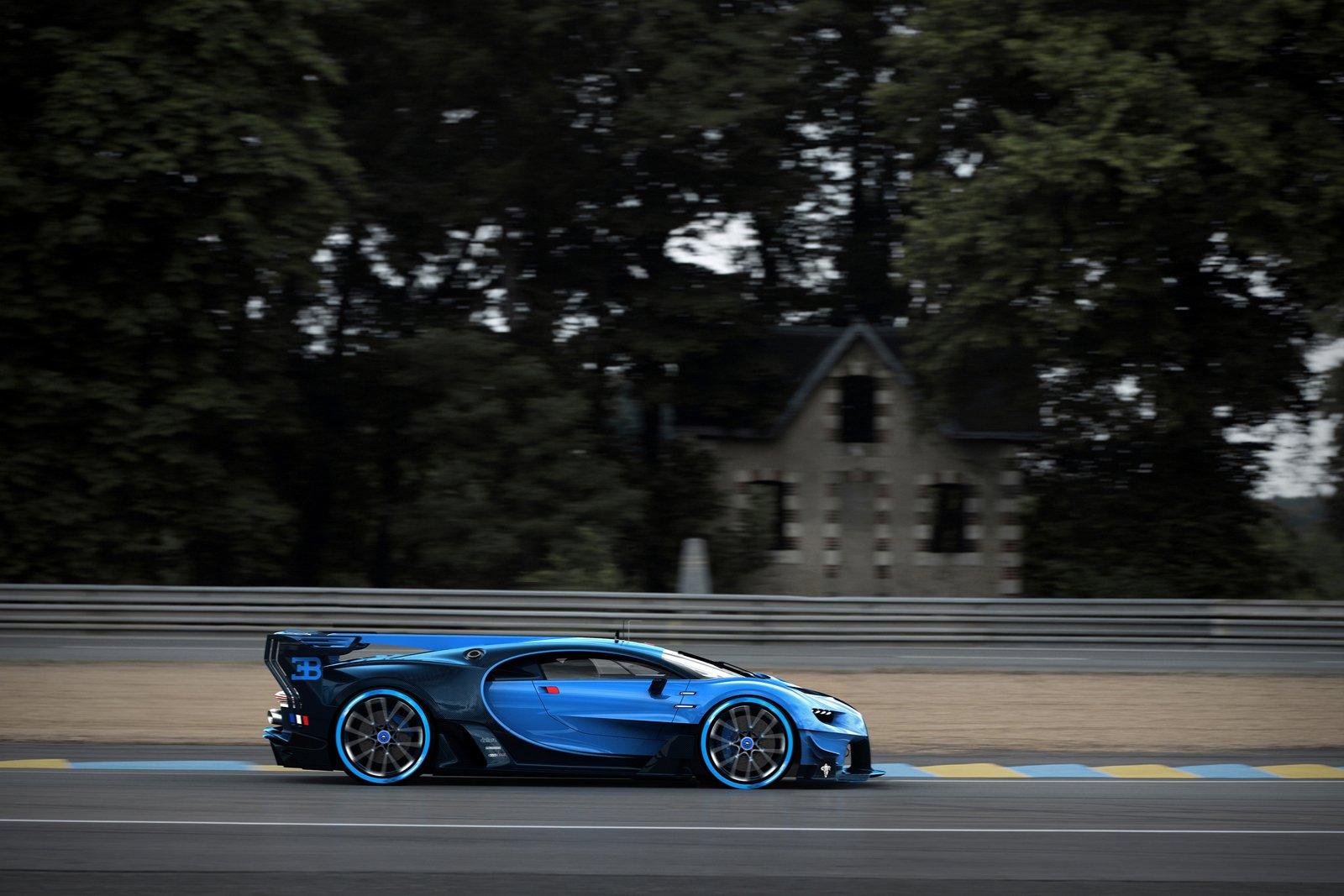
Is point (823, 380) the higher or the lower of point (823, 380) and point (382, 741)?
the higher

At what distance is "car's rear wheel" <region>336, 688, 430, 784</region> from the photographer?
1030 centimetres

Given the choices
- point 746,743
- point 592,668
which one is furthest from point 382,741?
point 746,743

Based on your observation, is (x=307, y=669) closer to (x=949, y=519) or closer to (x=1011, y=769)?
(x=1011, y=769)

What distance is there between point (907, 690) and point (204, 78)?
16.1 metres

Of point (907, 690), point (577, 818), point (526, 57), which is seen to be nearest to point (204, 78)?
point (526, 57)

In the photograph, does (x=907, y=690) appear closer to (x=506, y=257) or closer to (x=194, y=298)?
(x=194, y=298)

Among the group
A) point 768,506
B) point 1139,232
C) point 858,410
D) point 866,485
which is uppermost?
point 1139,232

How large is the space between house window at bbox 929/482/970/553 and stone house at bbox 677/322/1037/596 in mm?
27

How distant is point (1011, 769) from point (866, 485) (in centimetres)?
2549

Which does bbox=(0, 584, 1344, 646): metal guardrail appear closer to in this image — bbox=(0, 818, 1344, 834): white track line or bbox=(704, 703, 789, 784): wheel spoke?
bbox=(704, 703, 789, 784): wheel spoke

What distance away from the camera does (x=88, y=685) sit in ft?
53.5

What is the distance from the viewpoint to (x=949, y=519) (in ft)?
122

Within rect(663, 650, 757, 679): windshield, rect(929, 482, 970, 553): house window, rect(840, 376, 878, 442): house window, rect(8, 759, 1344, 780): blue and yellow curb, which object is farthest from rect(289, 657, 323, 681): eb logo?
rect(840, 376, 878, 442): house window

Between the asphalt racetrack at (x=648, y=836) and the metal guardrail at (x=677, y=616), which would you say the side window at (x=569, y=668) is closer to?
the asphalt racetrack at (x=648, y=836)
